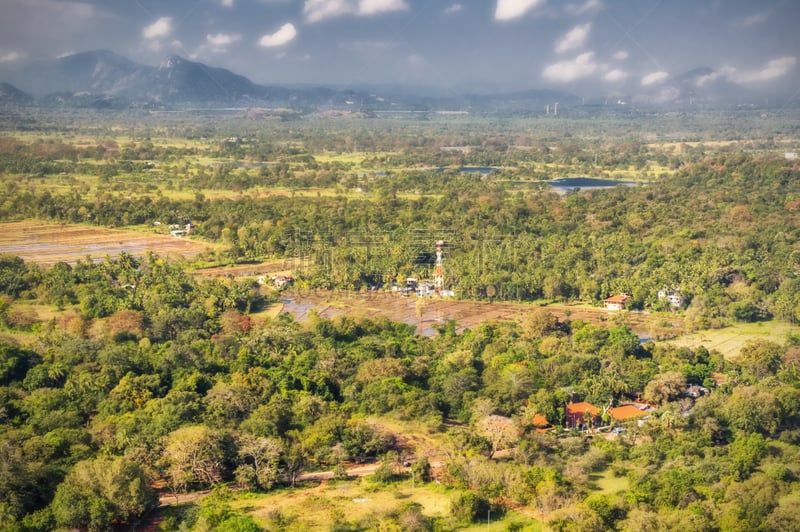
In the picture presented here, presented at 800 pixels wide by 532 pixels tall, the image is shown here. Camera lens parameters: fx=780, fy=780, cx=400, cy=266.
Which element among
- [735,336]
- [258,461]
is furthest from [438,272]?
[258,461]

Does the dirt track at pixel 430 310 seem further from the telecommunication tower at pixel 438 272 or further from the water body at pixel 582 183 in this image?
the water body at pixel 582 183

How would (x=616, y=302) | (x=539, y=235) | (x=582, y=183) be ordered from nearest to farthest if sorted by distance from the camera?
(x=616, y=302) < (x=539, y=235) < (x=582, y=183)

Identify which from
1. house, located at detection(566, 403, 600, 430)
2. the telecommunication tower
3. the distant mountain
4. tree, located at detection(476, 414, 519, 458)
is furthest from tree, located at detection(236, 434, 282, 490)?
the distant mountain

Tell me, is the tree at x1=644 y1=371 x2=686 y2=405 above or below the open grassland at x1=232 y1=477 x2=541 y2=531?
above

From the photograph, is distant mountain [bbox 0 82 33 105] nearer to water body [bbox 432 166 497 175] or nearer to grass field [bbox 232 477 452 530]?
water body [bbox 432 166 497 175]

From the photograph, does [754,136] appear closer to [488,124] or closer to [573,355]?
[488,124]

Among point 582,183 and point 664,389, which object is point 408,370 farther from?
point 582,183

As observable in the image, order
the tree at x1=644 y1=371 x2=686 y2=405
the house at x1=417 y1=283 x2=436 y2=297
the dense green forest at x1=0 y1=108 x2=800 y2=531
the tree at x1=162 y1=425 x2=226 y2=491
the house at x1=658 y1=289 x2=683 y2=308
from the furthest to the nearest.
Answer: the house at x1=417 y1=283 x2=436 y2=297 < the house at x1=658 y1=289 x2=683 y2=308 < the tree at x1=644 y1=371 x2=686 y2=405 < the tree at x1=162 y1=425 x2=226 y2=491 < the dense green forest at x1=0 y1=108 x2=800 y2=531
